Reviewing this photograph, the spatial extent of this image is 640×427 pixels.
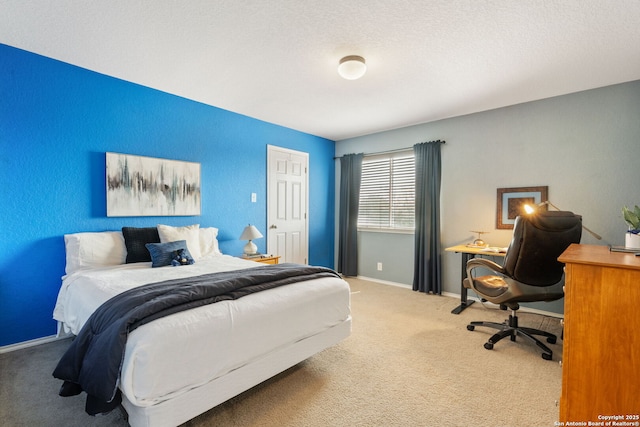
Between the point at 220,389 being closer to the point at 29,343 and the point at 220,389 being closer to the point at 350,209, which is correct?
the point at 29,343

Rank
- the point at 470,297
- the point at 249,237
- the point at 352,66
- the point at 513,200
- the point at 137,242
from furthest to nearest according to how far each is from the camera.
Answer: the point at 470,297 < the point at 249,237 < the point at 513,200 < the point at 137,242 < the point at 352,66

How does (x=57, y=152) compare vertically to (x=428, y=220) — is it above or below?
above

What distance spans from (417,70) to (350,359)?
2618mm

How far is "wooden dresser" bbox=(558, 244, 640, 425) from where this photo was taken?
1224mm

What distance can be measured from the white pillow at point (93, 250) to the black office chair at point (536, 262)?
3.38 metres

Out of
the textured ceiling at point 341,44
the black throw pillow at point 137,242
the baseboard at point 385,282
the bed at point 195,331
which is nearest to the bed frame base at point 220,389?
the bed at point 195,331

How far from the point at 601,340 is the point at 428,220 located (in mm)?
3010

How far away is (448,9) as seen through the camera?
6.32 ft

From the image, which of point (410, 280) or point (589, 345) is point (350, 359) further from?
point (410, 280)

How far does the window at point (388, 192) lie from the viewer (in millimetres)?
4578

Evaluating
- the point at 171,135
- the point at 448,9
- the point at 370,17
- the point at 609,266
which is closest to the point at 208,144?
the point at 171,135

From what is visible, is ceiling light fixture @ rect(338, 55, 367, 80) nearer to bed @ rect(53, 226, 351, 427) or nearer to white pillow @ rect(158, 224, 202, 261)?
bed @ rect(53, 226, 351, 427)

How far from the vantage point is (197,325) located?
59.1 inches

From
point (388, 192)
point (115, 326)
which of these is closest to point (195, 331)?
point (115, 326)
